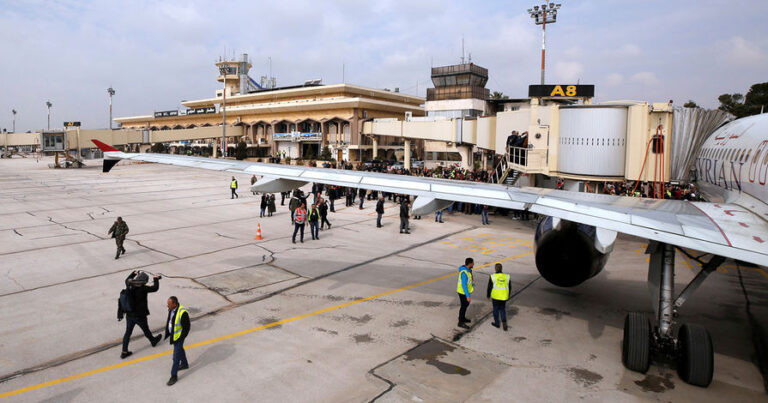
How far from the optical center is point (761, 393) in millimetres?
7883

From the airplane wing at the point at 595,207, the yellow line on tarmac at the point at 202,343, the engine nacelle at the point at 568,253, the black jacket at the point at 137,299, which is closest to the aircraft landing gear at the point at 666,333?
the airplane wing at the point at 595,207

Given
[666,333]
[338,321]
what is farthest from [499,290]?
[338,321]

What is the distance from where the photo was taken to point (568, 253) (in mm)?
11109

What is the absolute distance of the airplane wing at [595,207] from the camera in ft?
23.1

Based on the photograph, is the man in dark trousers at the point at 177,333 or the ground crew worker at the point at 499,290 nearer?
the man in dark trousers at the point at 177,333

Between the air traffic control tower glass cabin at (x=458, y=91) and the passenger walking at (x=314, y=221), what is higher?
the air traffic control tower glass cabin at (x=458, y=91)

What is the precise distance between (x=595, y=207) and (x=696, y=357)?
3226mm

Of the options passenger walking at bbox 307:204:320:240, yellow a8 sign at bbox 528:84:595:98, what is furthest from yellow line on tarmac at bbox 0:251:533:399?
yellow a8 sign at bbox 528:84:595:98

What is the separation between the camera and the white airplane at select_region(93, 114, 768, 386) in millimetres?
7398

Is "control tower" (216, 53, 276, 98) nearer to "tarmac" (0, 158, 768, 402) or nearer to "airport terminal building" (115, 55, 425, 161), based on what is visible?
"airport terminal building" (115, 55, 425, 161)

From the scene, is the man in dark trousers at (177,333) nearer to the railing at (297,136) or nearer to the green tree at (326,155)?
the green tree at (326,155)

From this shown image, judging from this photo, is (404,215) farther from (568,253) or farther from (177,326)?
(177,326)

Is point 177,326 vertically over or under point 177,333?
over

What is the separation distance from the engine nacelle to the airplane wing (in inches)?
45.2
